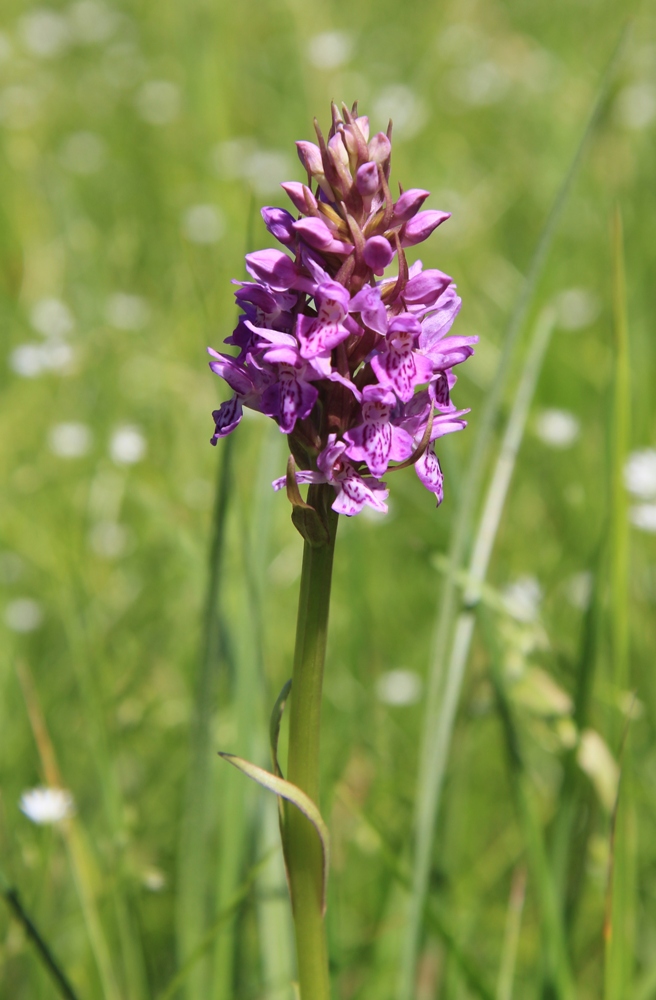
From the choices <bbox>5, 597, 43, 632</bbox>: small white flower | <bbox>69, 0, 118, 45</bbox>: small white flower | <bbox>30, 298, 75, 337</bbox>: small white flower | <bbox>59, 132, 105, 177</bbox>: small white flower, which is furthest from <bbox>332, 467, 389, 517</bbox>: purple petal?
<bbox>69, 0, 118, 45</bbox>: small white flower

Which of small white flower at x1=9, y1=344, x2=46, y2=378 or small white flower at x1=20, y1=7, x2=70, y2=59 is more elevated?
small white flower at x1=20, y1=7, x2=70, y2=59

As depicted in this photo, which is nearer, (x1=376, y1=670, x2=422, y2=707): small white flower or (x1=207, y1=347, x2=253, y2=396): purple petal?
(x1=207, y1=347, x2=253, y2=396): purple petal

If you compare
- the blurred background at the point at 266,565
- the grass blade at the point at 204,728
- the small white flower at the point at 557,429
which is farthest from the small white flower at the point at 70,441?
the grass blade at the point at 204,728

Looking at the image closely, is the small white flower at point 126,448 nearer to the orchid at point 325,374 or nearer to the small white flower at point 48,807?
the small white flower at point 48,807

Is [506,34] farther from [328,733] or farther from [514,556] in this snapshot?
[328,733]

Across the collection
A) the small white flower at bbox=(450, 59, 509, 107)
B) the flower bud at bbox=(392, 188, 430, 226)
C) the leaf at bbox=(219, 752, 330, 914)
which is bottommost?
the leaf at bbox=(219, 752, 330, 914)

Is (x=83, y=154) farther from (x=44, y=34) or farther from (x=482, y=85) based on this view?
(x=482, y=85)

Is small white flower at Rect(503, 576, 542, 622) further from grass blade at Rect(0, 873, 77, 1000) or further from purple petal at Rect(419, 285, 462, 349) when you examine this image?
grass blade at Rect(0, 873, 77, 1000)
